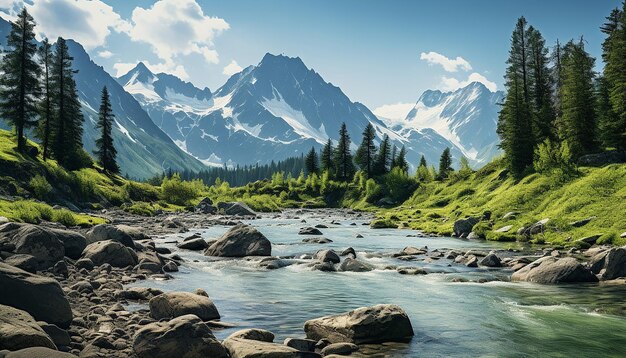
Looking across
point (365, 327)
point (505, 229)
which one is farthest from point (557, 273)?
point (505, 229)

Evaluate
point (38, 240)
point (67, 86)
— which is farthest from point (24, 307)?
point (67, 86)

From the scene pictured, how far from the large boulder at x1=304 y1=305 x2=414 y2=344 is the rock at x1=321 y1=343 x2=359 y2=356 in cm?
70

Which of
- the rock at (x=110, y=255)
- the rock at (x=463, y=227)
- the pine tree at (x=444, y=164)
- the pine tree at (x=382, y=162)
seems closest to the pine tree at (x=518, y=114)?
the rock at (x=463, y=227)

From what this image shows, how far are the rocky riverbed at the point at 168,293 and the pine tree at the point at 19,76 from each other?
44693mm

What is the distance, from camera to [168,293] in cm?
1573

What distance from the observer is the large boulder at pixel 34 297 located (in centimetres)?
1237

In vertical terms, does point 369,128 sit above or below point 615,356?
above

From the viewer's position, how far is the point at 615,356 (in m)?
12.7

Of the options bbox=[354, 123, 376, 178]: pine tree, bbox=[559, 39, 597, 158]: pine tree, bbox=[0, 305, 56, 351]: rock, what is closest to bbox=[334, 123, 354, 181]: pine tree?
bbox=[354, 123, 376, 178]: pine tree

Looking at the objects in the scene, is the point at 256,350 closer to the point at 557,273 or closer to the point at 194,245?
the point at 557,273

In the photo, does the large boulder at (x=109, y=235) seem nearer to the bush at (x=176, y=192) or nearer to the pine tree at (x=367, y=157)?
the bush at (x=176, y=192)

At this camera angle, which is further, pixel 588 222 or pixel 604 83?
pixel 604 83

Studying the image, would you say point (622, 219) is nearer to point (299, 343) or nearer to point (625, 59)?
point (625, 59)

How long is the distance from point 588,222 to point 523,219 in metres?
9.07
